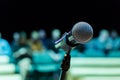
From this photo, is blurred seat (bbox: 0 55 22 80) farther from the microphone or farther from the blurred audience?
the microphone

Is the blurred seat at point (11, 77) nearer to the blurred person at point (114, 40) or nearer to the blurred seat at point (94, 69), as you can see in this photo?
the blurred seat at point (94, 69)

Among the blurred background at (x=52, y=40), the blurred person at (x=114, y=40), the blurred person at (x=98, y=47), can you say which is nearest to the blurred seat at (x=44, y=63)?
the blurred background at (x=52, y=40)

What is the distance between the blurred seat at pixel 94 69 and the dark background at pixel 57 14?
2152 mm

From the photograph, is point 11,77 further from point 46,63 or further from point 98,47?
point 98,47

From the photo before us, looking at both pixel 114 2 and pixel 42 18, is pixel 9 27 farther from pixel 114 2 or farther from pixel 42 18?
pixel 114 2

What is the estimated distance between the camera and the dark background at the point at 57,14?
7.95 meters

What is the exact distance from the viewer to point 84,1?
29.8 ft

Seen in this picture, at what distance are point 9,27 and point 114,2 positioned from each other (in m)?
2.69

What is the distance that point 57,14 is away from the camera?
870 cm

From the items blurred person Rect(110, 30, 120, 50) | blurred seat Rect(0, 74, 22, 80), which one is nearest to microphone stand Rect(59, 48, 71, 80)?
blurred seat Rect(0, 74, 22, 80)

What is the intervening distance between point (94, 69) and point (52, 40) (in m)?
1.37

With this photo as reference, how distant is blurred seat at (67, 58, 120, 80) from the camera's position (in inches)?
215

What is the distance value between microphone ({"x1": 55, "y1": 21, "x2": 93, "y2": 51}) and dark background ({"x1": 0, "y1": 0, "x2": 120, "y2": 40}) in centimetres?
642

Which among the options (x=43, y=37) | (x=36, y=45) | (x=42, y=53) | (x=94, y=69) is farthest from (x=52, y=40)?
(x=94, y=69)
